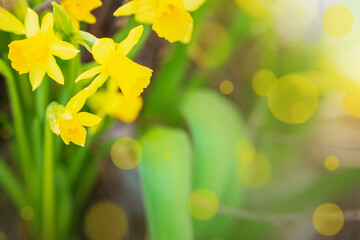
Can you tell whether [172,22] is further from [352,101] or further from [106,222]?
[352,101]

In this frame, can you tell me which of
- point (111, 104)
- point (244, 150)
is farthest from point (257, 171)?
point (111, 104)

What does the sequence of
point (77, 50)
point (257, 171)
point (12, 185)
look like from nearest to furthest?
1. point (77, 50)
2. point (12, 185)
3. point (257, 171)

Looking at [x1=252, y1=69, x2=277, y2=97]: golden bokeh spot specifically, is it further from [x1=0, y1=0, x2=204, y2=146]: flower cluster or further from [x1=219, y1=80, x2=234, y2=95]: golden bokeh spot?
[x1=0, y1=0, x2=204, y2=146]: flower cluster

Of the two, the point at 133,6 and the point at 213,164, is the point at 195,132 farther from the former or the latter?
the point at 133,6

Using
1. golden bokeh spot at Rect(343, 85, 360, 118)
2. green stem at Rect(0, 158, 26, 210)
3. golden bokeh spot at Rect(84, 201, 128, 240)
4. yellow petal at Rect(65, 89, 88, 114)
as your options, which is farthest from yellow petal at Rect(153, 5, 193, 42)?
golden bokeh spot at Rect(343, 85, 360, 118)

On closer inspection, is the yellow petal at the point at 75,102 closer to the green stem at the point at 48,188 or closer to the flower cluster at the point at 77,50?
the flower cluster at the point at 77,50

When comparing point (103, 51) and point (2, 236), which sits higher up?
point (103, 51)
